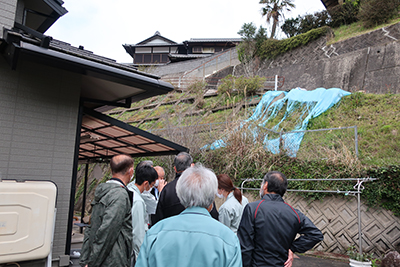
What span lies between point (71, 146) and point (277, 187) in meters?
2.96

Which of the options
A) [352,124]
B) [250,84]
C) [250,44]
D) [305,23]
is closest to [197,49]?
→ [250,44]

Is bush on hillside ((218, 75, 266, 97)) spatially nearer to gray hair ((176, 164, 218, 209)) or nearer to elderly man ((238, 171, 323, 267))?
elderly man ((238, 171, 323, 267))

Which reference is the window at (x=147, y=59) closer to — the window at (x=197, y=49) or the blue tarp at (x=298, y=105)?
the window at (x=197, y=49)

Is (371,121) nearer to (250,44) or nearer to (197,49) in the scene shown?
(250,44)

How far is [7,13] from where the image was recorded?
421 centimetres

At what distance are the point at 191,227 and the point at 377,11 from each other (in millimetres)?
18076

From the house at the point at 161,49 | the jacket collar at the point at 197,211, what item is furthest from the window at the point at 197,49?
the jacket collar at the point at 197,211

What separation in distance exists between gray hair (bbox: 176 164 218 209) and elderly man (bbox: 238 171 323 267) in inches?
39.0

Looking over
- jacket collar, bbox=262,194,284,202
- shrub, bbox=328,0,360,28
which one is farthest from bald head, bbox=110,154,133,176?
shrub, bbox=328,0,360,28

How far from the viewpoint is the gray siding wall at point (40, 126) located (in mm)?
3508

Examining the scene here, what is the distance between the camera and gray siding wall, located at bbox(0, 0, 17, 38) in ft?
13.6

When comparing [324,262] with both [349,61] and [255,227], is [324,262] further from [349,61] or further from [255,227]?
[349,61]

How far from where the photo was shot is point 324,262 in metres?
5.73

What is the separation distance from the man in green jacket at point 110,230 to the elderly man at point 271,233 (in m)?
1.01
